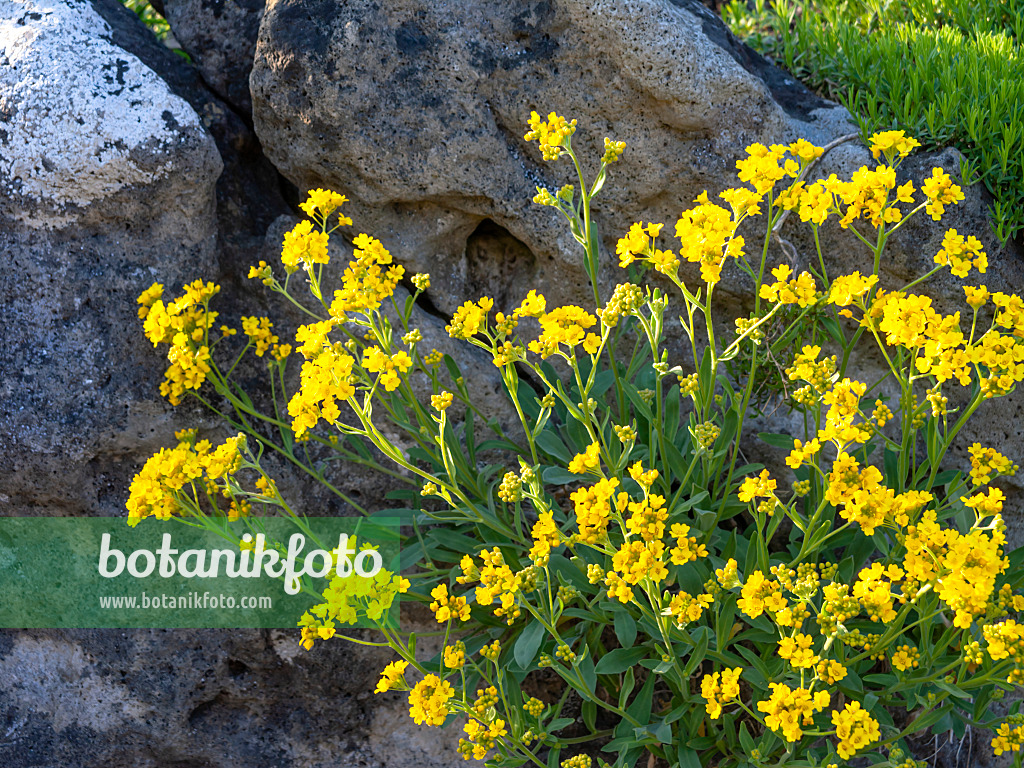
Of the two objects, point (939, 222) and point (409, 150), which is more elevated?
point (409, 150)

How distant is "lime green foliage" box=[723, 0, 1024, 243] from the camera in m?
2.57

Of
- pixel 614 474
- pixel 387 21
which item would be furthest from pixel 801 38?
pixel 614 474

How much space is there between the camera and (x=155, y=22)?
3555 mm

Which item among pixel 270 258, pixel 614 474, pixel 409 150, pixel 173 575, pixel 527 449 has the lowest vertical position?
pixel 173 575

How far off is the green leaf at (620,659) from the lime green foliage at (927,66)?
5.51ft

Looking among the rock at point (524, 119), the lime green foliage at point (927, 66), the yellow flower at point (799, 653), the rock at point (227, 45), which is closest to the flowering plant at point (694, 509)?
the yellow flower at point (799, 653)

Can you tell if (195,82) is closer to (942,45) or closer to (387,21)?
(387,21)

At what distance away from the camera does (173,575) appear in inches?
106

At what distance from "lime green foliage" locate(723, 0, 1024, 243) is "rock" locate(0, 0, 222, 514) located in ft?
7.10

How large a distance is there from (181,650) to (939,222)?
8.91 feet

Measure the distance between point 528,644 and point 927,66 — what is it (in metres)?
2.24


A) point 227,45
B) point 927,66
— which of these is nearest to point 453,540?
point 227,45

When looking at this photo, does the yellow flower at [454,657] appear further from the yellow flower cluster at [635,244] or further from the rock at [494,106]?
the rock at [494,106]

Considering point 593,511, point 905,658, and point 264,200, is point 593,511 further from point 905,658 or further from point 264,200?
point 264,200
